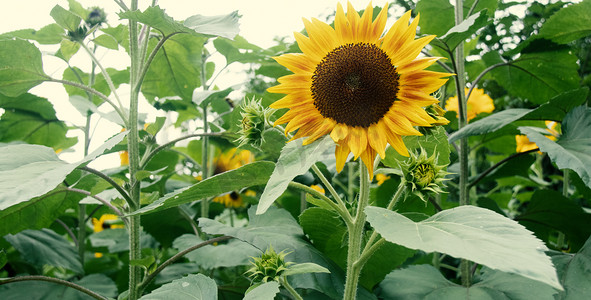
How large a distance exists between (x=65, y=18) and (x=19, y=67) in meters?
0.14

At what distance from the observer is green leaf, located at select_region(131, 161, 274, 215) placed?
629 millimetres

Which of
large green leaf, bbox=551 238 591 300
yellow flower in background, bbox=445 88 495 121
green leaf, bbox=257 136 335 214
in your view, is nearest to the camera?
green leaf, bbox=257 136 335 214

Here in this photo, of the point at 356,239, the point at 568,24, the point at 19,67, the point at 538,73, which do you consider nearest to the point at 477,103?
the point at 538,73

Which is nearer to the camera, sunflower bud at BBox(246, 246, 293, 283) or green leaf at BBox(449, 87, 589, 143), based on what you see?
sunflower bud at BBox(246, 246, 293, 283)

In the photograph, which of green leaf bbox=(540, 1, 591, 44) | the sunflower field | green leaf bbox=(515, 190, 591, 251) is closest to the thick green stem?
the sunflower field

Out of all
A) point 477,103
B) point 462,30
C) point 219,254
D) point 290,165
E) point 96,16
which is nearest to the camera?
point 290,165

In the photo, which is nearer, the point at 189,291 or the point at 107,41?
the point at 189,291

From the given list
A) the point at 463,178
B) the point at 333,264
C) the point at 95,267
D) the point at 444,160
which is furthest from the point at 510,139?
the point at 95,267

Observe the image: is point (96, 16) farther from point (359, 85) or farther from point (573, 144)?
point (573, 144)

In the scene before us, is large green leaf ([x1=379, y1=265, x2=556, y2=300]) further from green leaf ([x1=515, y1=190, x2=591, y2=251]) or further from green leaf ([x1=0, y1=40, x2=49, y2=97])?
green leaf ([x1=0, y1=40, x2=49, y2=97])

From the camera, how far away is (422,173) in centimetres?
63

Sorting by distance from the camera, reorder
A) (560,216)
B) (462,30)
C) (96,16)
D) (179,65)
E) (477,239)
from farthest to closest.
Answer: (96,16)
(179,65)
(560,216)
(462,30)
(477,239)

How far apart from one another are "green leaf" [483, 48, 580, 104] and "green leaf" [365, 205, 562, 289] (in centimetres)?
74

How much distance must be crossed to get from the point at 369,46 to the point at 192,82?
627mm
